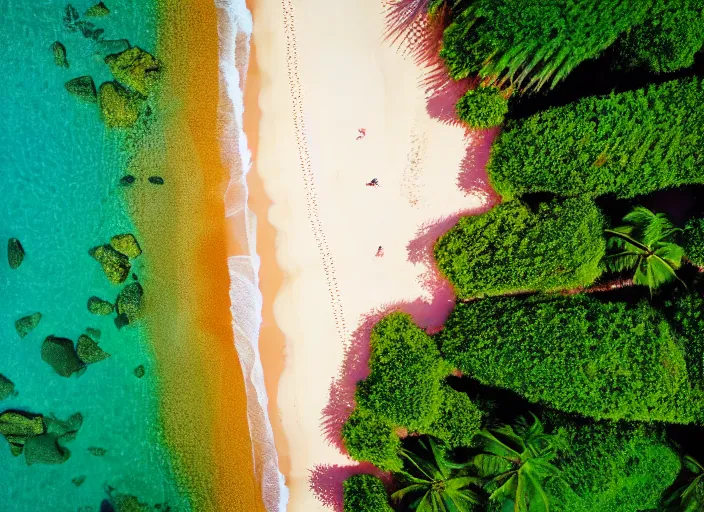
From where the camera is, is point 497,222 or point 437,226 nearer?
point 497,222

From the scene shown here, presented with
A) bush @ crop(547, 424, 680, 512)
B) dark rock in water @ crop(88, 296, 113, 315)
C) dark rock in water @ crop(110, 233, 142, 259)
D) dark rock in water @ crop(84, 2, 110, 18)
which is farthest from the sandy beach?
bush @ crop(547, 424, 680, 512)

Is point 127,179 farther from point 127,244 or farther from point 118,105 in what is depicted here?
point 118,105

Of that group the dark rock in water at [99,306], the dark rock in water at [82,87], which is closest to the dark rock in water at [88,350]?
the dark rock in water at [99,306]

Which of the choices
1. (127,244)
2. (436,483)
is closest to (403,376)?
(436,483)

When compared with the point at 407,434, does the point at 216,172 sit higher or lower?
higher

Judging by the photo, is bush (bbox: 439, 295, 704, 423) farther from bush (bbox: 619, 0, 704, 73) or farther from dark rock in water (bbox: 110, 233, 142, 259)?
dark rock in water (bbox: 110, 233, 142, 259)

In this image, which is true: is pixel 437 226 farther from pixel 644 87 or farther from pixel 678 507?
pixel 678 507

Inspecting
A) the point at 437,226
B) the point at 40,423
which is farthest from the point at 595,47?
the point at 40,423
